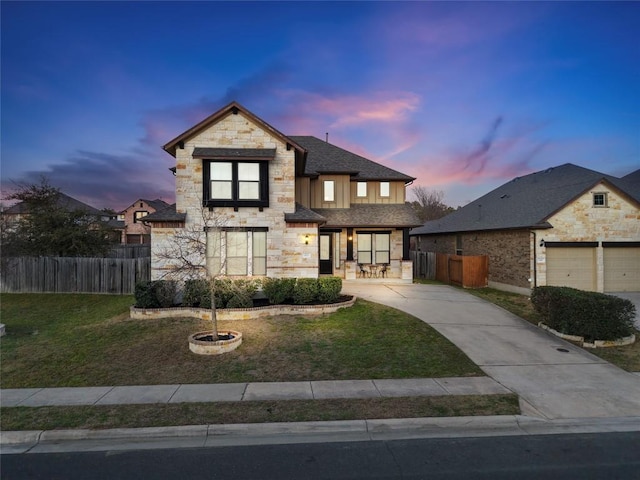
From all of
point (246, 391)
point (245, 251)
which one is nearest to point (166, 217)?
point (245, 251)

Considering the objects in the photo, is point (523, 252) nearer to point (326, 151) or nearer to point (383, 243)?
point (383, 243)

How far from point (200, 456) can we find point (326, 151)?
64.6 ft

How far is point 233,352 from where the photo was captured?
8.77m

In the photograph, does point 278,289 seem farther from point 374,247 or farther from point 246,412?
point 374,247

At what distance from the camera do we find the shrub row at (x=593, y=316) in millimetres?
9297

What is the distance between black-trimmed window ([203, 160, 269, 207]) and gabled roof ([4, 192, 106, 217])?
1075 cm

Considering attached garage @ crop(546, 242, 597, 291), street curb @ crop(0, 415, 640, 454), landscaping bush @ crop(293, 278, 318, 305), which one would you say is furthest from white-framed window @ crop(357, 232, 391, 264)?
street curb @ crop(0, 415, 640, 454)

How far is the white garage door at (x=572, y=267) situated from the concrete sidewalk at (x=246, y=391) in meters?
12.5

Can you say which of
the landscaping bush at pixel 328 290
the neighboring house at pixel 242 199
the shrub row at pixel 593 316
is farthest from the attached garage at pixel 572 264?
the neighboring house at pixel 242 199

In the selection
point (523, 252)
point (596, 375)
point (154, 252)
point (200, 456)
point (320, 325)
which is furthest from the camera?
point (523, 252)

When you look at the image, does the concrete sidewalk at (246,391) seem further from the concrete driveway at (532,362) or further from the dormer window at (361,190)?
the dormer window at (361,190)

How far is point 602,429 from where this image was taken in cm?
540

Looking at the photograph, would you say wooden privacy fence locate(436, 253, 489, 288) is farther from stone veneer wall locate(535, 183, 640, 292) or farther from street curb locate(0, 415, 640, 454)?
street curb locate(0, 415, 640, 454)

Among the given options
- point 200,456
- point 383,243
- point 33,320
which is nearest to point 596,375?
point 200,456
